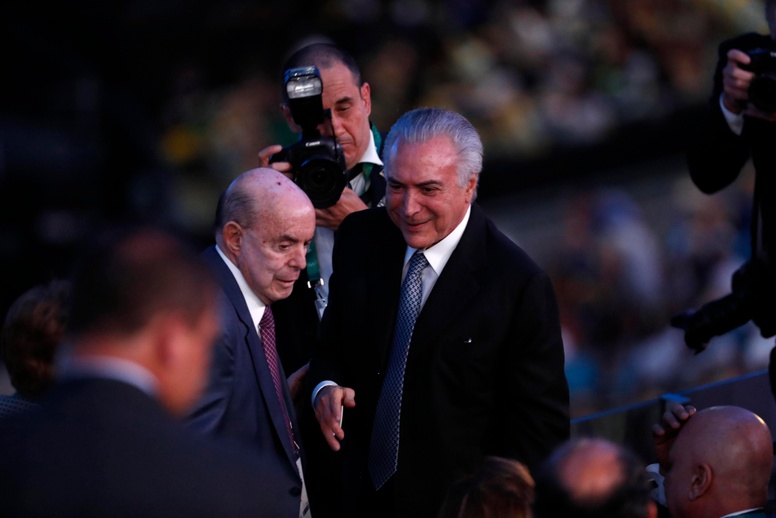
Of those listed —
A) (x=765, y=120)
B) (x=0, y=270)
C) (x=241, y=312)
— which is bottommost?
(x=0, y=270)

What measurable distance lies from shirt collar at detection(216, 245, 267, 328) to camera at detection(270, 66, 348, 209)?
A: 41 cm

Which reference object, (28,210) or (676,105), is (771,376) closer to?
(28,210)

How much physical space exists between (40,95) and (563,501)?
6559 mm

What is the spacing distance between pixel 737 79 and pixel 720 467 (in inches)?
43.5

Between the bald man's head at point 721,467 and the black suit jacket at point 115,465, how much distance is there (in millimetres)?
1214

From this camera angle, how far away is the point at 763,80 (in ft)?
9.78

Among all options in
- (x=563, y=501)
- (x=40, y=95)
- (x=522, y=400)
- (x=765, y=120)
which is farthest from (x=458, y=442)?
(x=40, y=95)

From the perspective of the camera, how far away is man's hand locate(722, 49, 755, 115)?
9.96 feet

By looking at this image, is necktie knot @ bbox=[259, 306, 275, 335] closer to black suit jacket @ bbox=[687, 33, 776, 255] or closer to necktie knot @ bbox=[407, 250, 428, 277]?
necktie knot @ bbox=[407, 250, 428, 277]

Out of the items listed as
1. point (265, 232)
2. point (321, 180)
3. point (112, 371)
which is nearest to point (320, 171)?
point (321, 180)

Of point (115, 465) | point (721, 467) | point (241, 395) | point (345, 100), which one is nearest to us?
point (115, 465)

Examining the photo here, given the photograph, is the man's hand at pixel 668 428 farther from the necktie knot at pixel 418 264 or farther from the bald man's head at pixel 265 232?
the bald man's head at pixel 265 232

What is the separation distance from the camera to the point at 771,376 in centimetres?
315

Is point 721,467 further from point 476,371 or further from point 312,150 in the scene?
point 312,150
